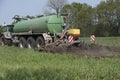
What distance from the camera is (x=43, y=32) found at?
82.8 ft

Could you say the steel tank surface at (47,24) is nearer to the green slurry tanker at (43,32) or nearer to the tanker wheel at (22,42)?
the green slurry tanker at (43,32)

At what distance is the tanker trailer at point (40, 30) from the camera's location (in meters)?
24.5

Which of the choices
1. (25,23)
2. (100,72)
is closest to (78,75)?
(100,72)

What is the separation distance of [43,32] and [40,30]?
332 mm

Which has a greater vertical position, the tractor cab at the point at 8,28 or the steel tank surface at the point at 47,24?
the steel tank surface at the point at 47,24

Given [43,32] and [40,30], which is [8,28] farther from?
[43,32]

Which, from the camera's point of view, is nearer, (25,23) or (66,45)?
(66,45)

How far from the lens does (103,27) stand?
288ft

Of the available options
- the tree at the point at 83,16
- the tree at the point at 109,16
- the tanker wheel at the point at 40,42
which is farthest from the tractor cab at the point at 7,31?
the tree at the point at 109,16

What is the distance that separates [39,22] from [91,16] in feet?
223

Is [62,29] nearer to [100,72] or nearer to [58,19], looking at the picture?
[58,19]

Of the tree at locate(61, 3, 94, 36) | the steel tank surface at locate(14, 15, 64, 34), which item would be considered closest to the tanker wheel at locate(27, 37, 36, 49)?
the steel tank surface at locate(14, 15, 64, 34)

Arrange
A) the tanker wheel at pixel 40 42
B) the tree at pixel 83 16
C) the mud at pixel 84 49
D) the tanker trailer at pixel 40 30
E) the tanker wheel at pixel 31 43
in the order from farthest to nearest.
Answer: the tree at pixel 83 16, the tanker wheel at pixel 31 43, the tanker wheel at pixel 40 42, the tanker trailer at pixel 40 30, the mud at pixel 84 49

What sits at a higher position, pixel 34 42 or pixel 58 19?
pixel 58 19
